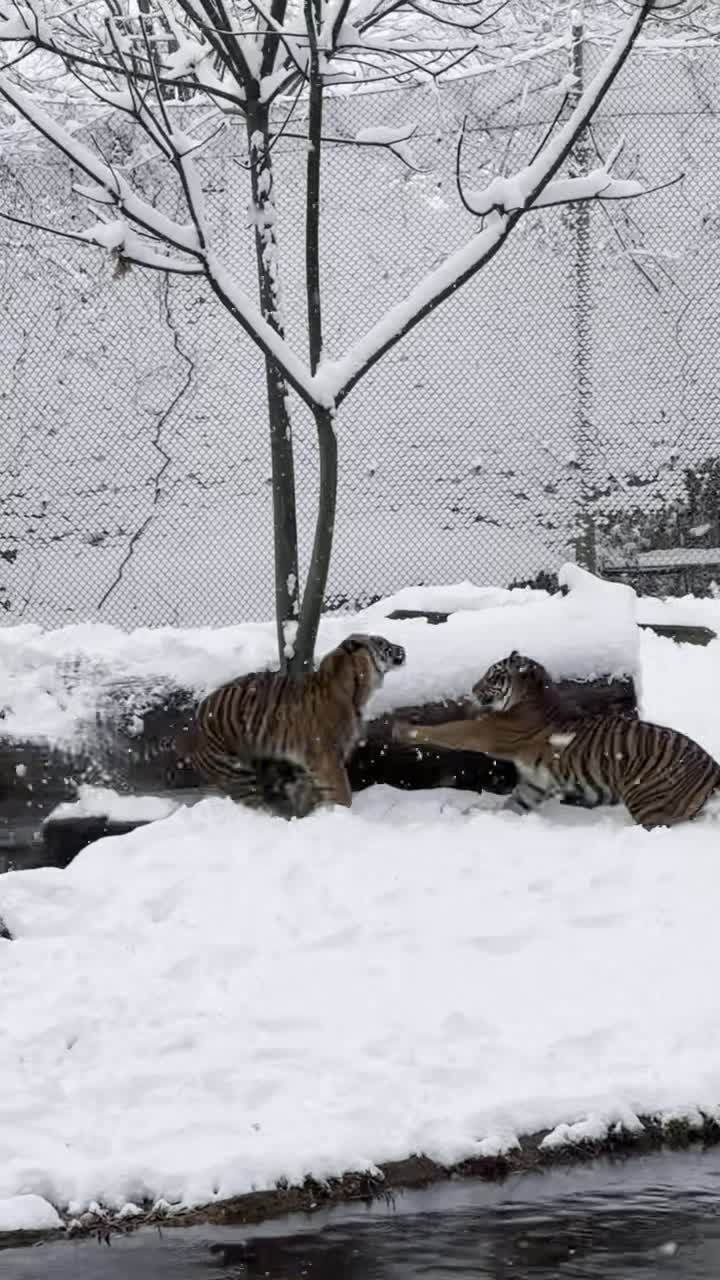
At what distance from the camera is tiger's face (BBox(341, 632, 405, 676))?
18.0ft

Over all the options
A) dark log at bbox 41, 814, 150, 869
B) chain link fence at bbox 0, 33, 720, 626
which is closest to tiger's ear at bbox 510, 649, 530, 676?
dark log at bbox 41, 814, 150, 869

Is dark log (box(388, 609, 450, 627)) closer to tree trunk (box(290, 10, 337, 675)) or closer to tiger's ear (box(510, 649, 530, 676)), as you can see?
tree trunk (box(290, 10, 337, 675))

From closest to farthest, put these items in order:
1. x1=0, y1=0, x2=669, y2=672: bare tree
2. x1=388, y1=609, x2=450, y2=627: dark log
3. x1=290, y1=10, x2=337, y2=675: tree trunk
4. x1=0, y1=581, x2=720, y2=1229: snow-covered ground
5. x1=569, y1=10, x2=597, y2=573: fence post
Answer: x1=0, y1=581, x2=720, y2=1229: snow-covered ground
x1=0, y1=0, x2=669, y2=672: bare tree
x1=290, y1=10, x2=337, y2=675: tree trunk
x1=388, y1=609, x2=450, y2=627: dark log
x1=569, y1=10, x2=597, y2=573: fence post

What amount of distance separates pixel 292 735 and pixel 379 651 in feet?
1.50

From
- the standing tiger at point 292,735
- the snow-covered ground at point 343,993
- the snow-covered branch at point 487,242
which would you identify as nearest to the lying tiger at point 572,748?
the snow-covered ground at point 343,993

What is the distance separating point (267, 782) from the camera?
554cm

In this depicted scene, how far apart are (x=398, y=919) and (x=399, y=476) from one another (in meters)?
4.13

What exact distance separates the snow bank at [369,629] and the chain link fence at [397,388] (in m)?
2.24

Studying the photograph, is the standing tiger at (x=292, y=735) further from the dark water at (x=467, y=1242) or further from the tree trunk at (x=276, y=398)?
the dark water at (x=467, y=1242)

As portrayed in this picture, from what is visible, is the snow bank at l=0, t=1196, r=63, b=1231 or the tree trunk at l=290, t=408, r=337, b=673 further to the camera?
the tree trunk at l=290, t=408, r=337, b=673

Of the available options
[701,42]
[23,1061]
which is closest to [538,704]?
[23,1061]

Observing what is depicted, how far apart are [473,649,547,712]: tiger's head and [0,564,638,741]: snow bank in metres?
0.11

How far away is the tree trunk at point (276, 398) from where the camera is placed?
18.8ft

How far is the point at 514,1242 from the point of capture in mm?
3033
